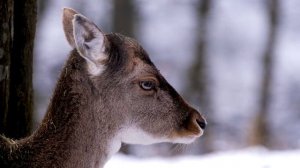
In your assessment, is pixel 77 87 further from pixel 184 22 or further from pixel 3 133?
pixel 184 22

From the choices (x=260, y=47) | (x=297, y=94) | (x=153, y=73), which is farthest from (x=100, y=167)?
(x=260, y=47)

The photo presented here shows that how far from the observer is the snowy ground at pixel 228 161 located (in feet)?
32.6

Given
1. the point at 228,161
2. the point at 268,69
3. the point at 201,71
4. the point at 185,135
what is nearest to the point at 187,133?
the point at 185,135

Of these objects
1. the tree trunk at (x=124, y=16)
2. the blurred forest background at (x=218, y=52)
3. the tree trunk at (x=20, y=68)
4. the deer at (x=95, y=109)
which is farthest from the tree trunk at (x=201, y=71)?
the deer at (x=95, y=109)

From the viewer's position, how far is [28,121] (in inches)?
293

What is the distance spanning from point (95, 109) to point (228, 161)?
397cm

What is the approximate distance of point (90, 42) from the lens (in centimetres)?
634

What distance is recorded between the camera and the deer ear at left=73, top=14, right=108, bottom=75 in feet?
20.4

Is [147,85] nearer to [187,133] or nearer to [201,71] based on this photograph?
[187,133]

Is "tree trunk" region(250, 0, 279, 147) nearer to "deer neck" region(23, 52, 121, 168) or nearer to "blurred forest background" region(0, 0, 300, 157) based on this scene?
"blurred forest background" region(0, 0, 300, 157)

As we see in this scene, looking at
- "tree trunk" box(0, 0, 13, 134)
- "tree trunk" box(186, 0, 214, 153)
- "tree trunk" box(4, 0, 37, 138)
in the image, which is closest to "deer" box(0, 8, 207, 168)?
"tree trunk" box(0, 0, 13, 134)

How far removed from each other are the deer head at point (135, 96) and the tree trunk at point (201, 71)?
43.2 ft

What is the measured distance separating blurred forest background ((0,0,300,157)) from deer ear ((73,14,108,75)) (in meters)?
11.5

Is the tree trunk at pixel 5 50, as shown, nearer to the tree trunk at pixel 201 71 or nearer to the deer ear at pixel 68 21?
the deer ear at pixel 68 21
